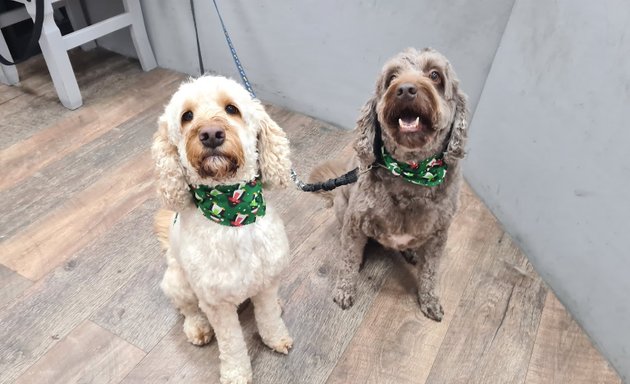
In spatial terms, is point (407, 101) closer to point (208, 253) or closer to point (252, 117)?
point (252, 117)

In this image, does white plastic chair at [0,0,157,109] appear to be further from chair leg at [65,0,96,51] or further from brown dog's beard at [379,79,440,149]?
brown dog's beard at [379,79,440,149]

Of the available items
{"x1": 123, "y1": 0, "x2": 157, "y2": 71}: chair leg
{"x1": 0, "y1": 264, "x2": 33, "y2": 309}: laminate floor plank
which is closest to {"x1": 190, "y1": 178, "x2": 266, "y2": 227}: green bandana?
{"x1": 0, "y1": 264, "x2": 33, "y2": 309}: laminate floor plank

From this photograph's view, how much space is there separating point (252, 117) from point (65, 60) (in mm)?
2127

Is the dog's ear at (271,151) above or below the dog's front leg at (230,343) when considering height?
above

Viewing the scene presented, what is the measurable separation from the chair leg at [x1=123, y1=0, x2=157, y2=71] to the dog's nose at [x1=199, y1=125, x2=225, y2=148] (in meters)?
2.41

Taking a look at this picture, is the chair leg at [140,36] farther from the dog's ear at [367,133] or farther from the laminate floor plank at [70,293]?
the dog's ear at [367,133]

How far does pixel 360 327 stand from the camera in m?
1.62

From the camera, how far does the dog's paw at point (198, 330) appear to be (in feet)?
4.98

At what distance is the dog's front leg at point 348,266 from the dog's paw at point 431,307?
0.26 metres

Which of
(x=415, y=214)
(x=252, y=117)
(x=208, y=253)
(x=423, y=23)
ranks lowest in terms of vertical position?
(x=415, y=214)

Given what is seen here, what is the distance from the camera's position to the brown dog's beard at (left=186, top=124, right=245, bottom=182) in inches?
38.5

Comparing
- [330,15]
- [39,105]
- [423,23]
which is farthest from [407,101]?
[39,105]

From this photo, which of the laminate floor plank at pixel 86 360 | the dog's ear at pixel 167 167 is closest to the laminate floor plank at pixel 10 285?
the laminate floor plank at pixel 86 360

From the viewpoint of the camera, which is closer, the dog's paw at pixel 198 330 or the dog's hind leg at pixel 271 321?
the dog's hind leg at pixel 271 321
